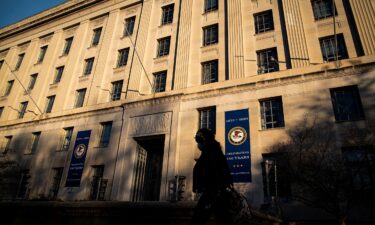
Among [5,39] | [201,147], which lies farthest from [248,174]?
[5,39]

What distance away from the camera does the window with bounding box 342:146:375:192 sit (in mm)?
11914

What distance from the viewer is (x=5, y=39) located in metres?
38.1

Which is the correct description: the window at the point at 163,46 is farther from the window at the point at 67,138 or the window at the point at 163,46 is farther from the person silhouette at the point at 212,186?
the person silhouette at the point at 212,186

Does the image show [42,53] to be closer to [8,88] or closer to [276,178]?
[8,88]

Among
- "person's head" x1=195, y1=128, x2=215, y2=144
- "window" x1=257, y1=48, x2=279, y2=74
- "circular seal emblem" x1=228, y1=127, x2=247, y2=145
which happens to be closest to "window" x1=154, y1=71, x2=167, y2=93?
"circular seal emblem" x1=228, y1=127, x2=247, y2=145

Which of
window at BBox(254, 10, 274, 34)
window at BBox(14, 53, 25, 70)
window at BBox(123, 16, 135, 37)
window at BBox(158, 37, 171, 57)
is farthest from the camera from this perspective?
window at BBox(14, 53, 25, 70)

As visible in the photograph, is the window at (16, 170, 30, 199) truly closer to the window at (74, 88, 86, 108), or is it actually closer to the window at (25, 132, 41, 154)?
the window at (25, 132, 41, 154)

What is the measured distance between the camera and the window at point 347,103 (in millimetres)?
15156

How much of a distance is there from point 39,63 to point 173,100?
21245 millimetres

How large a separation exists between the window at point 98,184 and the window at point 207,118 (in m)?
8.57

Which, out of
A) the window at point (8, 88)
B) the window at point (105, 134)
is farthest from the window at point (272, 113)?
the window at point (8, 88)

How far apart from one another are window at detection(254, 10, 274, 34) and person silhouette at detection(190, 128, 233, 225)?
18.1 m

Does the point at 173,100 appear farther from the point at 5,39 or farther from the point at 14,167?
the point at 5,39

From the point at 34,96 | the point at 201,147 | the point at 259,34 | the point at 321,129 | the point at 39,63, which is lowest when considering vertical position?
the point at 201,147
